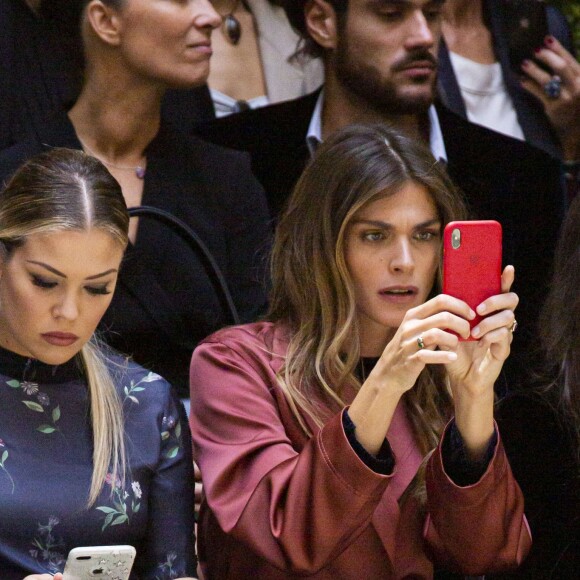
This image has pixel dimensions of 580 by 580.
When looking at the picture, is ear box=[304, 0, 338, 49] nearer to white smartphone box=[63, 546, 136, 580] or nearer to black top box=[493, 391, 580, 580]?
black top box=[493, 391, 580, 580]

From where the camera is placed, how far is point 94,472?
2.79 meters

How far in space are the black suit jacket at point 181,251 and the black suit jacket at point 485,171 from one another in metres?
0.32

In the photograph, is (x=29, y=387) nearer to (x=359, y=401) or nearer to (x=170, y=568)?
(x=170, y=568)

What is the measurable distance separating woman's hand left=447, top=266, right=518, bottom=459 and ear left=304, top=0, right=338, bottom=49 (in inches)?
65.8

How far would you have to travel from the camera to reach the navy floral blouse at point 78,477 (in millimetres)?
2691

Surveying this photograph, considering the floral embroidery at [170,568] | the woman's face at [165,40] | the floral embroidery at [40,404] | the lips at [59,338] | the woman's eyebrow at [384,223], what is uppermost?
the woman's face at [165,40]

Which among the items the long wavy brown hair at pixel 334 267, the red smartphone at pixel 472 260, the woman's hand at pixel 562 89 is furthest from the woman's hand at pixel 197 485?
the woman's hand at pixel 562 89

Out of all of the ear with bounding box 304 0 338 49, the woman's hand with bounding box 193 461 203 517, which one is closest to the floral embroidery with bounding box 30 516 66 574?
the woman's hand with bounding box 193 461 203 517

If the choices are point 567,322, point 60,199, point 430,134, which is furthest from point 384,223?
point 430,134

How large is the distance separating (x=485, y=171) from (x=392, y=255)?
1.15 meters

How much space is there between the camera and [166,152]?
3.70 m

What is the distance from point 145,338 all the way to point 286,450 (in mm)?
744

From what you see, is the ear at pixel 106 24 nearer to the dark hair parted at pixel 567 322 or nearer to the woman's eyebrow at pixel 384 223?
the woman's eyebrow at pixel 384 223

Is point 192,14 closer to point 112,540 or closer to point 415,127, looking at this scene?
point 415,127
